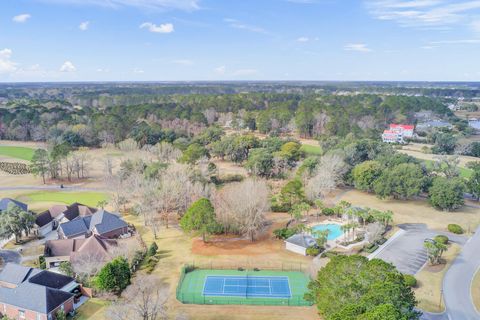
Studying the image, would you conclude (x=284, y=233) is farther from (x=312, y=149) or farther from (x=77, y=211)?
(x=312, y=149)

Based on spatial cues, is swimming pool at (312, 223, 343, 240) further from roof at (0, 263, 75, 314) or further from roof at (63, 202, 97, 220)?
roof at (63, 202, 97, 220)

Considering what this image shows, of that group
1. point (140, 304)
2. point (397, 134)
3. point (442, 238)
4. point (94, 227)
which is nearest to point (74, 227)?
point (94, 227)

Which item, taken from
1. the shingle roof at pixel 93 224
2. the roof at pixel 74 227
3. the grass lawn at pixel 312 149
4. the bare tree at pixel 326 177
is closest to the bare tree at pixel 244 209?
the bare tree at pixel 326 177

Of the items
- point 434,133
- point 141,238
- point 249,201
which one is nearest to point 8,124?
point 141,238

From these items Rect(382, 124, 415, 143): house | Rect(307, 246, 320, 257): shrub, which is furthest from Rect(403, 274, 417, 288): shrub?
Rect(382, 124, 415, 143): house

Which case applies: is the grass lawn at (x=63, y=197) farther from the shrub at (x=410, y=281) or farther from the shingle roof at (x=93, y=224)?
the shrub at (x=410, y=281)

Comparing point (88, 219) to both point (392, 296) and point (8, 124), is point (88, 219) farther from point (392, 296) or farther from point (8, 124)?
point (8, 124)

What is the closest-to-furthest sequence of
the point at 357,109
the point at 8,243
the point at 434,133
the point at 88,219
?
1. the point at 8,243
2. the point at 88,219
3. the point at 434,133
4. the point at 357,109
